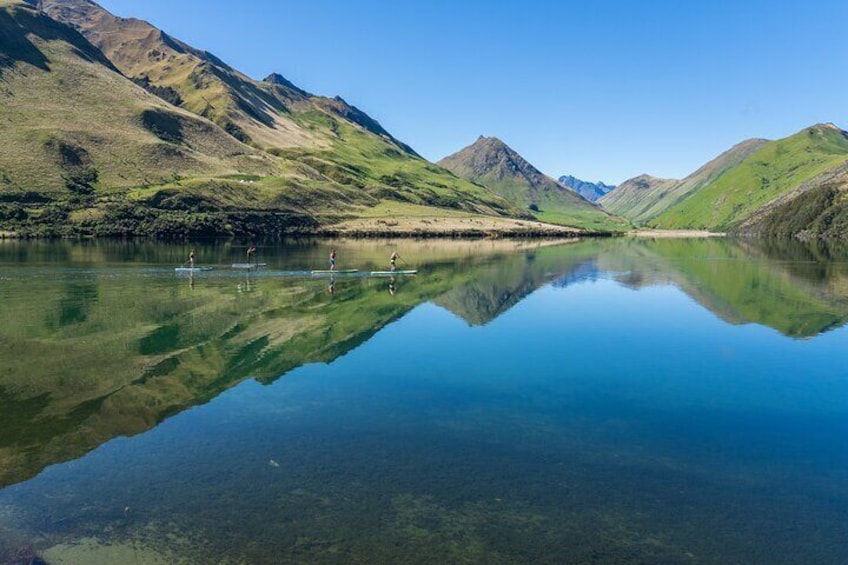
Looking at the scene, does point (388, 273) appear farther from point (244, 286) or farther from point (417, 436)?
point (417, 436)

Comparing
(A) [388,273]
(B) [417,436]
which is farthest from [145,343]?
(A) [388,273]

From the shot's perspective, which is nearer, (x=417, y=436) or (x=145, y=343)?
(x=417, y=436)

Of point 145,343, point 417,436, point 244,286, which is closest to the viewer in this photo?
point 417,436

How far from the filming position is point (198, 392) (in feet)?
113

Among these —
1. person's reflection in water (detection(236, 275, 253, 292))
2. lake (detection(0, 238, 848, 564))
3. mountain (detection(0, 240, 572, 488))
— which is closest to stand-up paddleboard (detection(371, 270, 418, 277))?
mountain (detection(0, 240, 572, 488))

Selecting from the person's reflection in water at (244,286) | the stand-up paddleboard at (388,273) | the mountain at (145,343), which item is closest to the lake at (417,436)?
the mountain at (145,343)

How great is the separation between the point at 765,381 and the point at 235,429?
3311 centimetres

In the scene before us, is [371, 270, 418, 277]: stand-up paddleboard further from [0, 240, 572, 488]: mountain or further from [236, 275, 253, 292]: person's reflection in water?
[236, 275, 253, 292]: person's reflection in water

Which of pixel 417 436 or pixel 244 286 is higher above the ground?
pixel 244 286

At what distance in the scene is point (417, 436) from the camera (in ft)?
89.0

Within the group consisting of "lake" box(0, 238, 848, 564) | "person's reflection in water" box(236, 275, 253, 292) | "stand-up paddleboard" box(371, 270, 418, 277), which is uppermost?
"stand-up paddleboard" box(371, 270, 418, 277)

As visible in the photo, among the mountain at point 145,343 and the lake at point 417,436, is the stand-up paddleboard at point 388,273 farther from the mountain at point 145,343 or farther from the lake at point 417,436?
the lake at point 417,436

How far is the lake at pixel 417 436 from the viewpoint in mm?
18484

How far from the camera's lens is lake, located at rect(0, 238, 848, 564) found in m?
18.5
